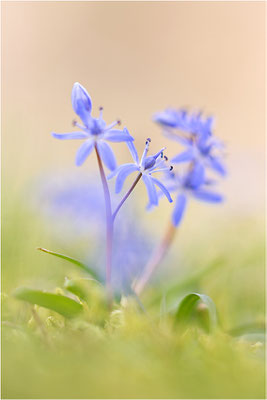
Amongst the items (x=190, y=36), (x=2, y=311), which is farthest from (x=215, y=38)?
(x=2, y=311)

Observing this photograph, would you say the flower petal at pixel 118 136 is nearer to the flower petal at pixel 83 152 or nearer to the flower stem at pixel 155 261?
the flower petal at pixel 83 152

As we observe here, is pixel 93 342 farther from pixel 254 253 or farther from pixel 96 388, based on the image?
pixel 254 253

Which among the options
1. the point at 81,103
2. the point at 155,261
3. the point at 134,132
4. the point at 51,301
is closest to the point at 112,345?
the point at 51,301

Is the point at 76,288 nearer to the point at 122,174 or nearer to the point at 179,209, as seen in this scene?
the point at 122,174

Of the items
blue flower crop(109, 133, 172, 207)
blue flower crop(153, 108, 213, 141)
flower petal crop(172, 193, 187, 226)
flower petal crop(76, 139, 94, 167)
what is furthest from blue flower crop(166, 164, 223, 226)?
flower petal crop(76, 139, 94, 167)

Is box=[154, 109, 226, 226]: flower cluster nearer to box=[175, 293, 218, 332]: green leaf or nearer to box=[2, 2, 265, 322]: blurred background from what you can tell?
box=[175, 293, 218, 332]: green leaf
